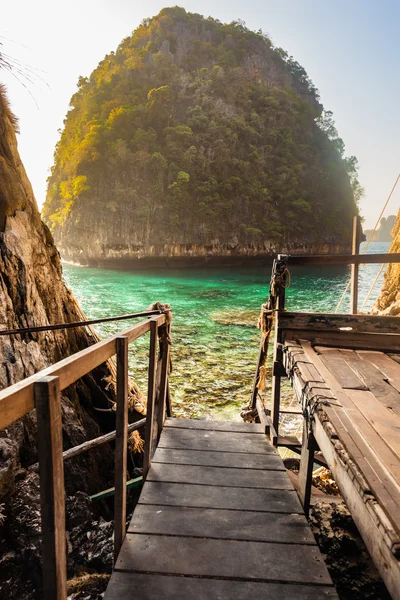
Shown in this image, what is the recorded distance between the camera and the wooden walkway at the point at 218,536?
63.1 inches

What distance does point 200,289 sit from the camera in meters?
26.9

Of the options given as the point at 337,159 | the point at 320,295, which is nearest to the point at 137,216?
the point at 320,295

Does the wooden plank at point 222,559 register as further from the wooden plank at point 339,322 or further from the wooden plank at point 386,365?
the wooden plank at point 339,322

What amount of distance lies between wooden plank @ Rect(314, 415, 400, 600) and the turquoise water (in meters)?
5.50

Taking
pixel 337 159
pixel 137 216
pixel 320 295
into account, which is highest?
pixel 337 159

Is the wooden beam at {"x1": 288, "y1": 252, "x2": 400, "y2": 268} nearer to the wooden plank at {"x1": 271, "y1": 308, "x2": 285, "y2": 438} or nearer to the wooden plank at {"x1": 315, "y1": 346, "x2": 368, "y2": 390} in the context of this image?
the wooden plank at {"x1": 271, "y1": 308, "x2": 285, "y2": 438}

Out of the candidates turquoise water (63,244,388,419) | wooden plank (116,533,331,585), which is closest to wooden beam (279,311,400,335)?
wooden plank (116,533,331,585)

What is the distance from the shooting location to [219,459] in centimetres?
287

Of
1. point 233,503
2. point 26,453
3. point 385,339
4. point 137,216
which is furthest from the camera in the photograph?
point 137,216

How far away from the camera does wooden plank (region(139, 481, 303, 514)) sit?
7.29 ft

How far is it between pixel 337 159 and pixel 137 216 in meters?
37.8

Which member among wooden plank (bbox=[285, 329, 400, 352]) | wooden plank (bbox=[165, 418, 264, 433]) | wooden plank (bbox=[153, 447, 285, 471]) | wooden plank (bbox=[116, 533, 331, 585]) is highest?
wooden plank (bbox=[285, 329, 400, 352])

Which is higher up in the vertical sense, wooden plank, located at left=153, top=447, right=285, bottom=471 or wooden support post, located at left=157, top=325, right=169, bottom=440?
wooden support post, located at left=157, top=325, right=169, bottom=440

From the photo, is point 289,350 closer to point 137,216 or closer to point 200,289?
point 200,289
